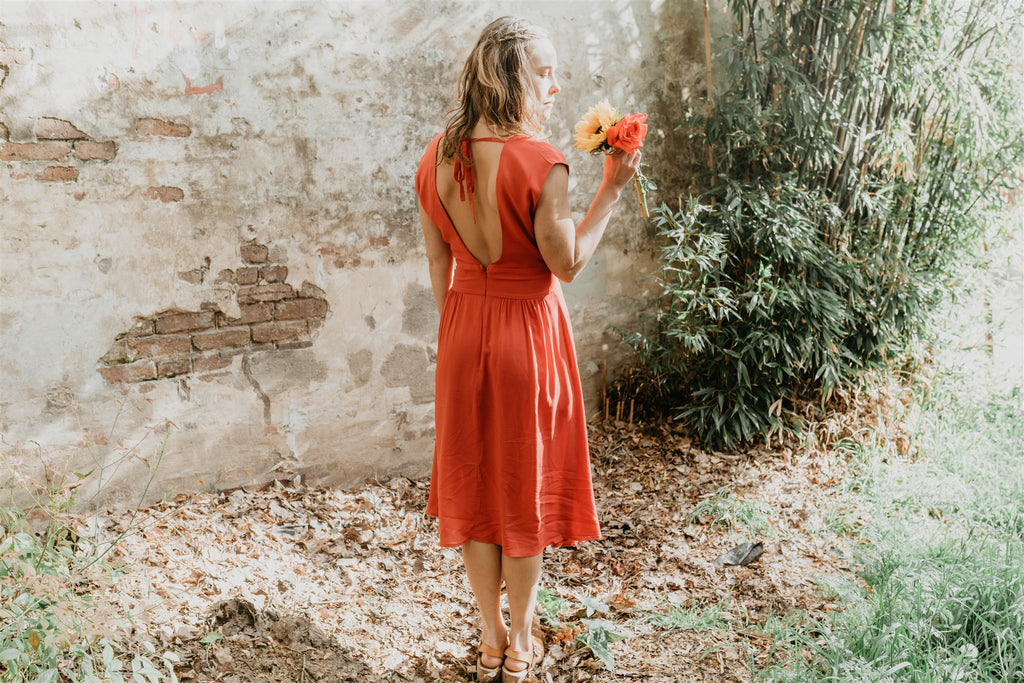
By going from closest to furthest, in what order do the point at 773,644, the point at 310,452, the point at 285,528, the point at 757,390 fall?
the point at 773,644, the point at 285,528, the point at 310,452, the point at 757,390

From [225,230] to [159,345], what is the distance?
0.57 m

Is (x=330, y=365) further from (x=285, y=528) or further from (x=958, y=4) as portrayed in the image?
(x=958, y=4)

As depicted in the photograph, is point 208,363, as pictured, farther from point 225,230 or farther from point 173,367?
point 225,230

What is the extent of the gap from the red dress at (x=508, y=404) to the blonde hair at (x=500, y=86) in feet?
0.58

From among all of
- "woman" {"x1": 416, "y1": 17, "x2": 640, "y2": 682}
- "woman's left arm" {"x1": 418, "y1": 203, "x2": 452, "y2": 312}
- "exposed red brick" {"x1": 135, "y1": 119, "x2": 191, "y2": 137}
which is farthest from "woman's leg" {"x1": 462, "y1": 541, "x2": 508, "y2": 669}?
"exposed red brick" {"x1": 135, "y1": 119, "x2": 191, "y2": 137}

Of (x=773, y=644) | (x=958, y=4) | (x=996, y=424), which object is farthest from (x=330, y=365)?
(x=958, y=4)

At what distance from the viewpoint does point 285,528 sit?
11.4 feet

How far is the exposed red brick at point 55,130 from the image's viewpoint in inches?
120

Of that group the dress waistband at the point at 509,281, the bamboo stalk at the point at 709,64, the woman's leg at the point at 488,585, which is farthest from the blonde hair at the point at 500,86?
the bamboo stalk at the point at 709,64

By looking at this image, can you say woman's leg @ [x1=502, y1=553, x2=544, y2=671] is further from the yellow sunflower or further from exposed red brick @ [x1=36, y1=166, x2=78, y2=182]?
exposed red brick @ [x1=36, y1=166, x2=78, y2=182]

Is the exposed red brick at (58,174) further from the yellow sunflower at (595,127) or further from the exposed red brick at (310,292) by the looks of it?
the yellow sunflower at (595,127)

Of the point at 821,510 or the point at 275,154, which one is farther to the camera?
the point at 821,510

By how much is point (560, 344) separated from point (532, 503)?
499mm

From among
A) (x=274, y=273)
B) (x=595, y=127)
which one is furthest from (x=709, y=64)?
(x=274, y=273)
